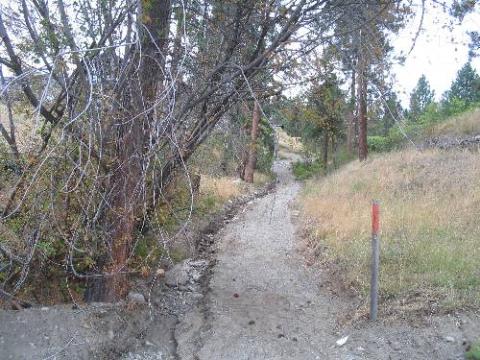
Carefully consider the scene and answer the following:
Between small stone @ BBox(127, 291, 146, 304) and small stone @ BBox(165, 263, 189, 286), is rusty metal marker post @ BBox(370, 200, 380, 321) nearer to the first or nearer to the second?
small stone @ BBox(127, 291, 146, 304)

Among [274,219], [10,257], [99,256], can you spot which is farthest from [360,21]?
[274,219]

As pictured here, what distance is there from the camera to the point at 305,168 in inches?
1243

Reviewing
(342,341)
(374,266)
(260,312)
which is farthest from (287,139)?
(342,341)

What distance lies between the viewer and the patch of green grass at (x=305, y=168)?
2897 cm

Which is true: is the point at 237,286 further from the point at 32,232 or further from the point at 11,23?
the point at 11,23

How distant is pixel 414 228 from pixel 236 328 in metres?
3.55

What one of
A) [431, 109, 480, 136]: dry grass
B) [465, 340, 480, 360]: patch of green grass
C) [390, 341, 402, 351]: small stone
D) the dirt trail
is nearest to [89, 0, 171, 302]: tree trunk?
the dirt trail

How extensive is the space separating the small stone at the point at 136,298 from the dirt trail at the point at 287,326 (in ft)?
1.82

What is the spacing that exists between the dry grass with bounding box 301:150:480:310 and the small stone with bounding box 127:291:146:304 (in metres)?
2.70

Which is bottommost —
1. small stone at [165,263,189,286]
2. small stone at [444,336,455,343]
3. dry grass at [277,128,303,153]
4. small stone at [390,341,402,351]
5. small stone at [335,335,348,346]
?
small stone at [165,263,189,286]

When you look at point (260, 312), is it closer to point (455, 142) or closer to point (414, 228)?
point (414, 228)

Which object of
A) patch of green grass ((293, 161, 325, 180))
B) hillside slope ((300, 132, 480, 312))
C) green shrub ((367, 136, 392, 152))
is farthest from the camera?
patch of green grass ((293, 161, 325, 180))

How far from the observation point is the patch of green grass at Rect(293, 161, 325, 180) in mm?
28972

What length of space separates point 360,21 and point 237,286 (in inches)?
156
